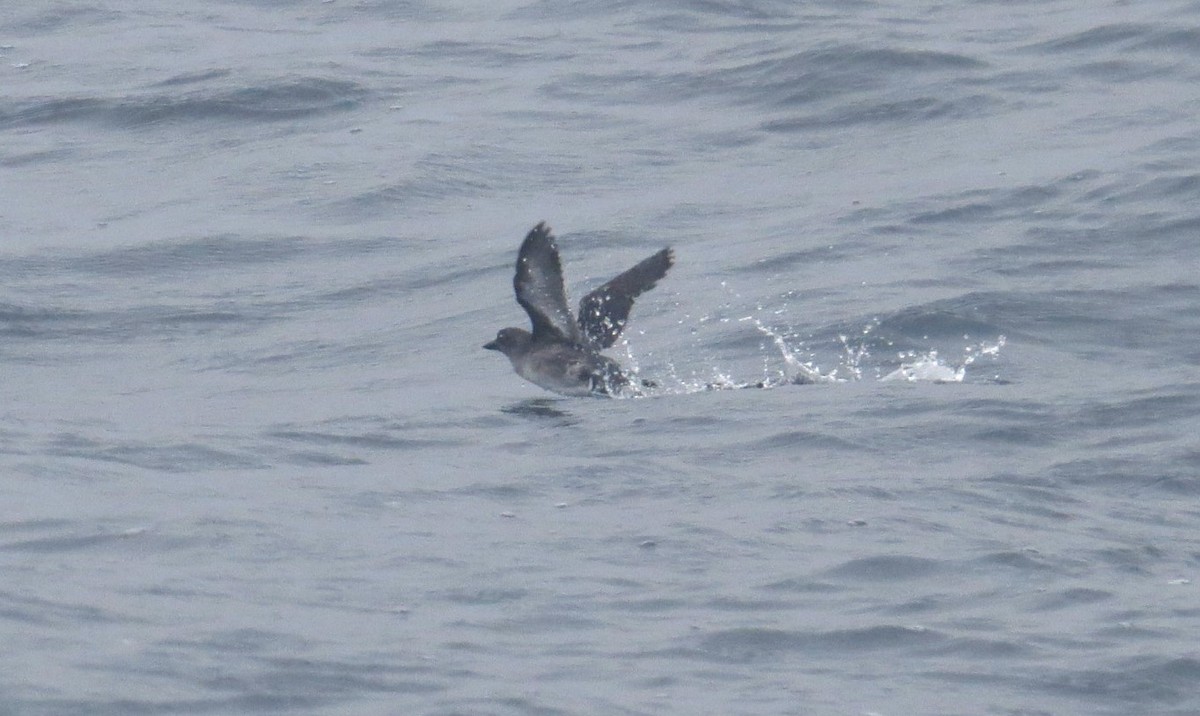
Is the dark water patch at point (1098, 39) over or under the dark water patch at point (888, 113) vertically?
over

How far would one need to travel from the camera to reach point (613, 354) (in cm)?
1411

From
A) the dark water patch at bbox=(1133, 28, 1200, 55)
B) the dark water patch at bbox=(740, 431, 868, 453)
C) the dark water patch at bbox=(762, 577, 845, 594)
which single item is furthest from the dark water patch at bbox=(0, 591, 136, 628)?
the dark water patch at bbox=(1133, 28, 1200, 55)

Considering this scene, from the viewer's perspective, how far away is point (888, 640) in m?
7.31

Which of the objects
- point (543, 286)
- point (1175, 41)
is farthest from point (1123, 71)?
point (543, 286)

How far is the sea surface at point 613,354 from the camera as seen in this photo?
7148mm

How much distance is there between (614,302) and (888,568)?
5.14m

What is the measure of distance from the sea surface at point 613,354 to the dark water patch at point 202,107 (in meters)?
0.06

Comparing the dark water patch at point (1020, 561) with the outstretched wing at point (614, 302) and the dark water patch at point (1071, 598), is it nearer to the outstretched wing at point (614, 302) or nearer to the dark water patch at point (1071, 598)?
the dark water patch at point (1071, 598)

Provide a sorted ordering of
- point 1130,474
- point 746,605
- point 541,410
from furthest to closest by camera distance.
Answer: point 541,410
point 1130,474
point 746,605

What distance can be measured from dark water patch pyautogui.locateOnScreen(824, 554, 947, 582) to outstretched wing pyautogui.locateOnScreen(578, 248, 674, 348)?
16.0 feet

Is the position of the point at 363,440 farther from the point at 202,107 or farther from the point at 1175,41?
the point at 1175,41

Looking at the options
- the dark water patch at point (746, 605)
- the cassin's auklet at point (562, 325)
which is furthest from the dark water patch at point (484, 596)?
the cassin's auklet at point (562, 325)

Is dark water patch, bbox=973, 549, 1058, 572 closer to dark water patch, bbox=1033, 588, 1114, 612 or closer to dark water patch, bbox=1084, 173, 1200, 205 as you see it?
dark water patch, bbox=1033, 588, 1114, 612

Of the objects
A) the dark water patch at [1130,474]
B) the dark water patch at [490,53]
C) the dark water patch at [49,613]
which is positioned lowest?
the dark water patch at [1130,474]
